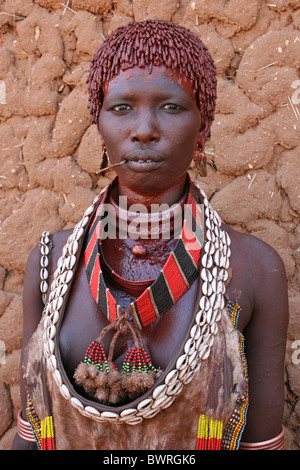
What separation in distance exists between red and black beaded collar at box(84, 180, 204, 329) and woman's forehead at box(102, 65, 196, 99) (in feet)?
1.14

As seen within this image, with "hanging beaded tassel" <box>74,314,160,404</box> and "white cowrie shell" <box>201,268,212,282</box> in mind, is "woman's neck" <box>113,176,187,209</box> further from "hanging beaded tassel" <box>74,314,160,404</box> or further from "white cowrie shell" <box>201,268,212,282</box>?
"hanging beaded tassel" <box>74,314,160,404</box>

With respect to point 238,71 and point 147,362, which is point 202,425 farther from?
point 238,71

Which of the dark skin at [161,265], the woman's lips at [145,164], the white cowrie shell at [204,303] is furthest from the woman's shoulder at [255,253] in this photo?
the woman's lips at [145,164]

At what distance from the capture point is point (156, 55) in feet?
4.40

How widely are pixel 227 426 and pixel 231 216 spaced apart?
94 centimetres

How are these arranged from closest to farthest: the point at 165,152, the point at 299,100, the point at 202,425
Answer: the point at 165,152 < the point at 202,425 < the point at 299,100

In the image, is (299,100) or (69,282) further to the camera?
(299,100)

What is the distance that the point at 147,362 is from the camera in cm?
142

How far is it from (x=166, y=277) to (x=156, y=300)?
0.08 metres

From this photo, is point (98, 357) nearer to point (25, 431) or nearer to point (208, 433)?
point (208, 433)

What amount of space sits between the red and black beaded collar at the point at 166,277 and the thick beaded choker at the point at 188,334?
42mm

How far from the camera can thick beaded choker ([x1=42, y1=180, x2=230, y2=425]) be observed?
1403 mm

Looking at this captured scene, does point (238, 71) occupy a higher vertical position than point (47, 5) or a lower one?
lower

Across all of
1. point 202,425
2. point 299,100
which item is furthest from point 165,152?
point 299,100
